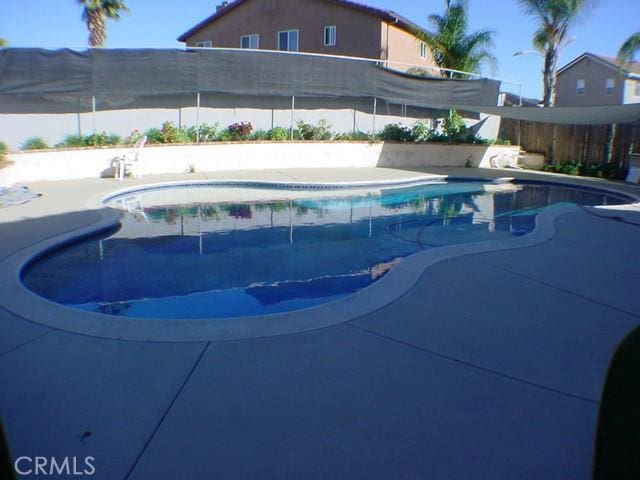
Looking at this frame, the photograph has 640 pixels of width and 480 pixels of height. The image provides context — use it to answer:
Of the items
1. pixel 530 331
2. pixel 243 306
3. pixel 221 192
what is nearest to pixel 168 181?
pixel 221 192

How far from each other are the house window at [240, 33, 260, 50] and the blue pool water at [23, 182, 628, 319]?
14.8 meters

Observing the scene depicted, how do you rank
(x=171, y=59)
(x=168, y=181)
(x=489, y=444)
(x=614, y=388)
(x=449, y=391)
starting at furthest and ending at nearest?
(x=171, y=59) → (x=168, y=181) → (x=449, y=391) → (x=489, y=444) → (x=614, y=388)

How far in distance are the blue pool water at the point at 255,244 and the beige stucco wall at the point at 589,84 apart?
25.6 metres

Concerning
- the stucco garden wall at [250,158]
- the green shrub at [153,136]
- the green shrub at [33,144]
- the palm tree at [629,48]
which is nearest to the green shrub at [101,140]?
the stucco garden wall at [250,158]

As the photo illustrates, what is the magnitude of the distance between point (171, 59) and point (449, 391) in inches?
519

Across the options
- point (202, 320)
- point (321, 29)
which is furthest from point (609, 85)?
point (202, 320)

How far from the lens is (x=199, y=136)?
14773 mm

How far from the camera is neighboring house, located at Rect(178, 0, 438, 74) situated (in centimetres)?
2219

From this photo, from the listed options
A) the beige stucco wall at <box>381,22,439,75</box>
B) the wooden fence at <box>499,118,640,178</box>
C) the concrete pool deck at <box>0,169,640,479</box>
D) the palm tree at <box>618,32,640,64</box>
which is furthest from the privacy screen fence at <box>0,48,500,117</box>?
the concrete pool deck at <box>0,169,640,479</box>

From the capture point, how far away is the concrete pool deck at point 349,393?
2.53 meters

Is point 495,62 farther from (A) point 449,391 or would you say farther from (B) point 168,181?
(A) point 449,391

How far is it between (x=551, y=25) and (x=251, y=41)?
13678 mm

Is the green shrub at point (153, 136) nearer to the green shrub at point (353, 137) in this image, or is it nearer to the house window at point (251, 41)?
the green shrub at point (353, 137)

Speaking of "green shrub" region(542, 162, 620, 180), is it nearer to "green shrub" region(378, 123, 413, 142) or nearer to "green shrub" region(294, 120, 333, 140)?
"green shrub" region(378, 123, 413, 142)
